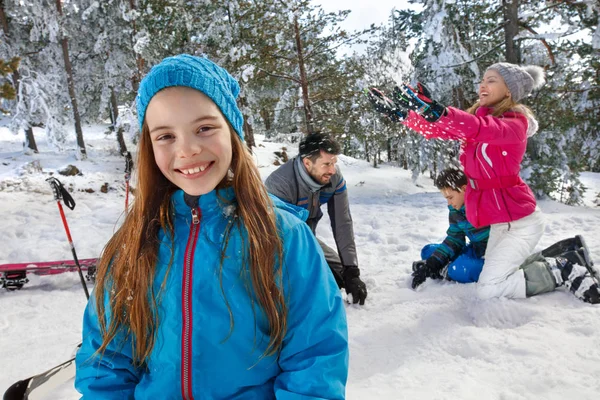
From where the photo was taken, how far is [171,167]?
138 cm

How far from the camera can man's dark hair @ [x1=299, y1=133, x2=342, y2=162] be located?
12.7 ft

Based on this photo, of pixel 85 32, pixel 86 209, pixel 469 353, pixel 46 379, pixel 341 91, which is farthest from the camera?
pixel 85 32

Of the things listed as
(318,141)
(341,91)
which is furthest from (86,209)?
(341,91)

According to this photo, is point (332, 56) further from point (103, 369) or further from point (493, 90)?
point (103, 369)

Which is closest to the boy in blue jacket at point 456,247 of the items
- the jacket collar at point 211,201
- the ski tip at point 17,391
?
the jacket collar at point 211,201

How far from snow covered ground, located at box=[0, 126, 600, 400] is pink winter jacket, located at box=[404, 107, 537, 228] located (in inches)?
34.4

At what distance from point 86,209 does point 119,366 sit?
9.33m

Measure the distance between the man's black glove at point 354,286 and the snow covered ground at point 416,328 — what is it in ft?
0.33

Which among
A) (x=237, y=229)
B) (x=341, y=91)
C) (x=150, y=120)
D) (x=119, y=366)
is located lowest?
(x=119, y=366)

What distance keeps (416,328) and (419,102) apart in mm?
1980

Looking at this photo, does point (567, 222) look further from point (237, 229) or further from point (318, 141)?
point (237, 229)

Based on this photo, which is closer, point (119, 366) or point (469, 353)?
point (119, 366)

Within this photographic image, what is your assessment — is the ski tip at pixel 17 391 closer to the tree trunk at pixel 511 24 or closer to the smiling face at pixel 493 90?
the smiling face at pixel 493 90

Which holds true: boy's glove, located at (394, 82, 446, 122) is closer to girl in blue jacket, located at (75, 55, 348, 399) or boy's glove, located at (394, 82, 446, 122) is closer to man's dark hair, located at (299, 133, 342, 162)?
man's dark hair, located at (299, 133, 342, 162)
